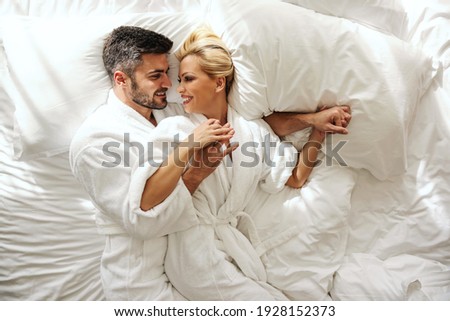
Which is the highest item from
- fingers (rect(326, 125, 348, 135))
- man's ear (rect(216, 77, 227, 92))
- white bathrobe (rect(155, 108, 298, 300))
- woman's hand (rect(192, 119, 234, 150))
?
man's ear (rect(216, 77, 227, 92))

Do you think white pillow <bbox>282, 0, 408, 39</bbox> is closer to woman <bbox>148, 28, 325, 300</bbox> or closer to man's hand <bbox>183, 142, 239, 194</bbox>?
woman <bbox>148, 28, 325, 300</bbox>

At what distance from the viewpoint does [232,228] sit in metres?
1.24

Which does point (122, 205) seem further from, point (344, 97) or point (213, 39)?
point (344, 97)

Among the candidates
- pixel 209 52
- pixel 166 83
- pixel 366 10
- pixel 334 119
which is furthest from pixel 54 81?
→ pixel 366 10

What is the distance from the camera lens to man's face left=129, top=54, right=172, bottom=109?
47.0 inches

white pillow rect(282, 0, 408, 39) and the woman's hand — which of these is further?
white pillow rect(282, 0, 408, 39)

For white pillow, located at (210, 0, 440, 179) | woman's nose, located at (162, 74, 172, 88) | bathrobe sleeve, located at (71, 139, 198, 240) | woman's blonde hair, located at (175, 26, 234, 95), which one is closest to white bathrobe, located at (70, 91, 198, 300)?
bathrobe sleeve, located at (71, 139, 198, 240)

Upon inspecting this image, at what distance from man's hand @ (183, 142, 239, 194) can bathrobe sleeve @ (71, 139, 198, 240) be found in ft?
0.12

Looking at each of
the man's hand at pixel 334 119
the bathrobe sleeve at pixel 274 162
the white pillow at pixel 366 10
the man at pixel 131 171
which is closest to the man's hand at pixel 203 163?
the man at pixel 131 171

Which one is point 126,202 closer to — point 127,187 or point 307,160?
point 127,187

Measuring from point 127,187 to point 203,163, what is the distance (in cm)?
20

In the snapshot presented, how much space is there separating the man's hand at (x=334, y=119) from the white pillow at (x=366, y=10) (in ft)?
0.91
